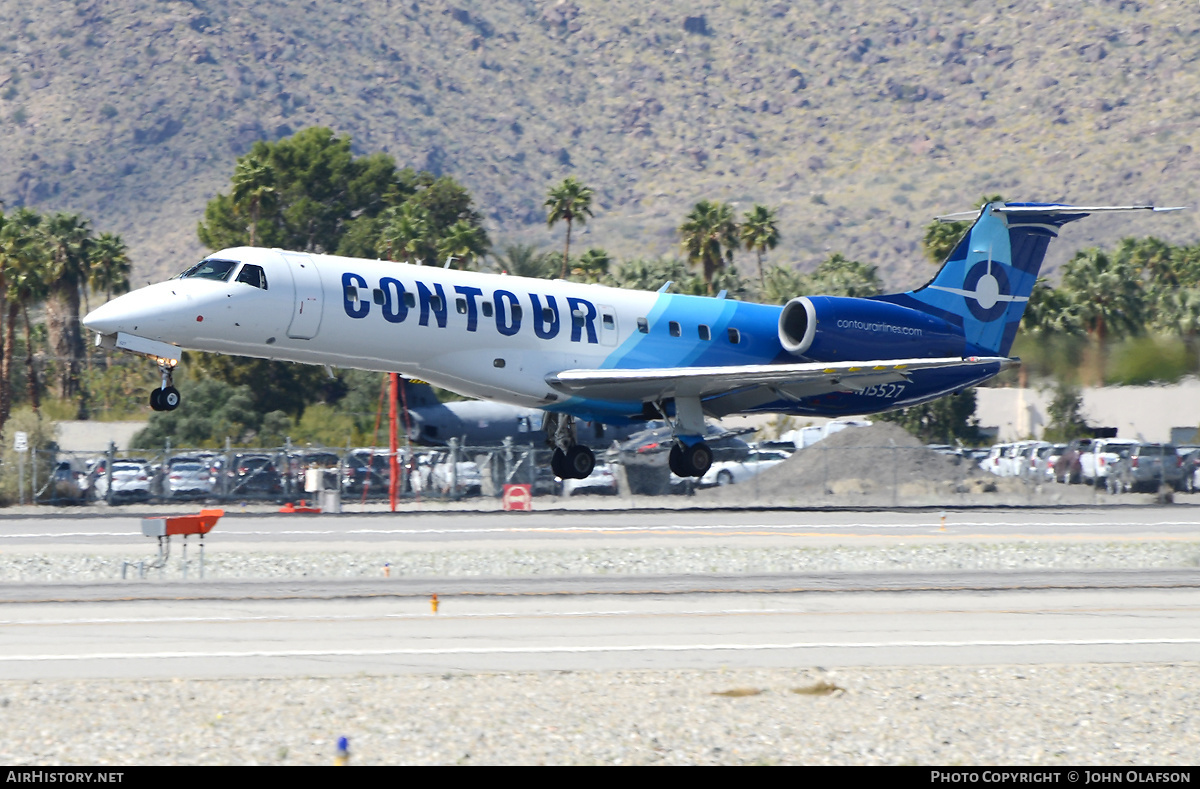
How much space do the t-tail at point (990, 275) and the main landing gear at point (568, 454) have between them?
9.11m

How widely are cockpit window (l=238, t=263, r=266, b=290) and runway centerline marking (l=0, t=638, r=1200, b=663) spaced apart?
15102 mm

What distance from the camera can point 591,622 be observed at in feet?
48.3

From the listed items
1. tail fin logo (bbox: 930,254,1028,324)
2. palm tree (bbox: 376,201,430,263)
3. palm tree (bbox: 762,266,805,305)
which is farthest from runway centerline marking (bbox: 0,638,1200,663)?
palm tree (bbox: 376,201,430,263)

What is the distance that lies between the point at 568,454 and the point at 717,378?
4.07 metres

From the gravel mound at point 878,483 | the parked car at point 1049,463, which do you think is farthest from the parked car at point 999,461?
the gravel mound at point 878,483

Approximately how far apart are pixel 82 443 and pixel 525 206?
131 metres

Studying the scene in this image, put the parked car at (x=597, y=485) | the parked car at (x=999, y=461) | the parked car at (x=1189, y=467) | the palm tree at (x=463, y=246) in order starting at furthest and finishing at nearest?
the palm tree at (x=463, y=246)
the parked car at (x=999, y=461)
the parked car at (x=1189, y=467)
the parked car at (x=597, y=485)

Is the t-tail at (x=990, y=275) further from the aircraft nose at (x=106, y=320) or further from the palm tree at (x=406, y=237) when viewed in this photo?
the palm tree at (x=406, y=237)

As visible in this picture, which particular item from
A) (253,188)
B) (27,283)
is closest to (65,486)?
(27,283)

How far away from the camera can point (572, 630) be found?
1418 centimetres

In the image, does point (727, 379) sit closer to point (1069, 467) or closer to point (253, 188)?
point (1069, 467)

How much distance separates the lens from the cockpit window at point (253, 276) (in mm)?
26875
